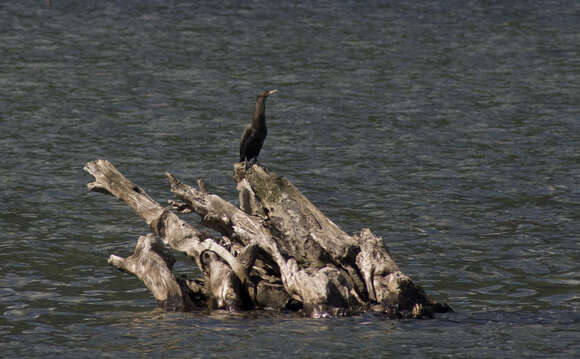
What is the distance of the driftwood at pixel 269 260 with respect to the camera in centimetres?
1448

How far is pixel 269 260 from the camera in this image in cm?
1535

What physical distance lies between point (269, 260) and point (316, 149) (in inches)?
519

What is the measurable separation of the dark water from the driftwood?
353 mm

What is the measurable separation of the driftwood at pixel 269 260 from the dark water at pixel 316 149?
1.16 feet

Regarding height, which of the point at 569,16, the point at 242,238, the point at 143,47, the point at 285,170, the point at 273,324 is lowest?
the point at 273,324

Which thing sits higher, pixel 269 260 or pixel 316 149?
pixel 316 149

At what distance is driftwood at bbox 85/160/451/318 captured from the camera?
47.5ft

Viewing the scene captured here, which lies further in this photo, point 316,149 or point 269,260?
point 316,149

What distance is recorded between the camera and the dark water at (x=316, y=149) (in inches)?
571

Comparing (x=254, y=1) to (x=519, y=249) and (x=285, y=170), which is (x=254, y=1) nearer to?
(x=285, y=170)

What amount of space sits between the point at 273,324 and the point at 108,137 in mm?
15917

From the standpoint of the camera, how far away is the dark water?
14500mm

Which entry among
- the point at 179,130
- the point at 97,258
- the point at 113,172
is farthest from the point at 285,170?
the point at 113,172

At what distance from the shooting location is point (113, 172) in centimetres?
1652
